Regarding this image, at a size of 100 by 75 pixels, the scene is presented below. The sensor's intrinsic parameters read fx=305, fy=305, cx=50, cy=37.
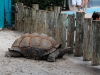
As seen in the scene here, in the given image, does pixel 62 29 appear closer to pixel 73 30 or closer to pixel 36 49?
pixel 73 30

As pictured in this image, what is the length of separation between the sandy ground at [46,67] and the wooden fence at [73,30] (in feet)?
0.79

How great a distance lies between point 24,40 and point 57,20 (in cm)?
131

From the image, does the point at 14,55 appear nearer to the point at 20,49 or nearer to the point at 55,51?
the point at 20,49

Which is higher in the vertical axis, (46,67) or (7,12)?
(7,12)

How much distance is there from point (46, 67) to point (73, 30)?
68.8 inches

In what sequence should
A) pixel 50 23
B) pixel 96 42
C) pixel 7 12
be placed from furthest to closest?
pixel 7 12, pixel 50 23, pixel 96 42

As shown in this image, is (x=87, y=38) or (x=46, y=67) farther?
(x=87, y=38)

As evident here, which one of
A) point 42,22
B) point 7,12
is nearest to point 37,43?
point 42,22

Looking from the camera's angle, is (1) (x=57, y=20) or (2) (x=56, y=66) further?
(1) (x=57, y=20)

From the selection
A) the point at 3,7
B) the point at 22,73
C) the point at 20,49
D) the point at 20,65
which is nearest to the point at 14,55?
the point at 20,49

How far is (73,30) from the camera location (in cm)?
799

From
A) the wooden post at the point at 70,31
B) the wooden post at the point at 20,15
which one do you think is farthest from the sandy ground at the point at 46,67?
the wooden post at the point at 20,15

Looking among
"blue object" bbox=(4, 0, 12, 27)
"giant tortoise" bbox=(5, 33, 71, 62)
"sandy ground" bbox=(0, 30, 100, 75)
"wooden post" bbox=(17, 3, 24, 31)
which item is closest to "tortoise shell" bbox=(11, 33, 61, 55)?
"giant tortoise" bbox=(5, 33, 71, 62)

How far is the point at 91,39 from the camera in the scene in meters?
6.91
